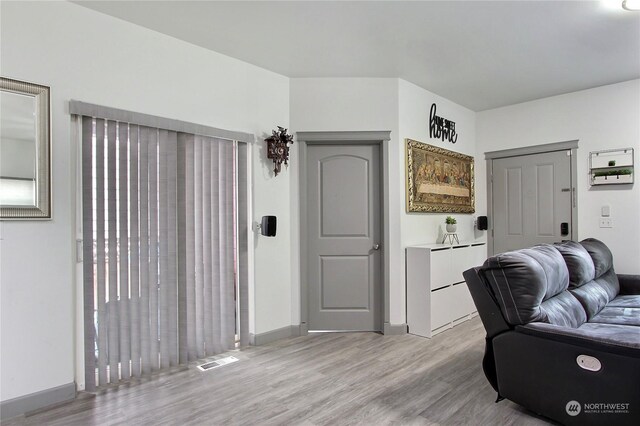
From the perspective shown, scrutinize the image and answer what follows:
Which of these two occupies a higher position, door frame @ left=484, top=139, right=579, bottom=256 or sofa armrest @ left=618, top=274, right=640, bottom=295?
door frame @ left=484, top=139, right=579, bottom=256

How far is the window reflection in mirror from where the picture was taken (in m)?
2.15

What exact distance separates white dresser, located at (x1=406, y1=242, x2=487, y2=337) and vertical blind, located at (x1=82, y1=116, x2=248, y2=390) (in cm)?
174

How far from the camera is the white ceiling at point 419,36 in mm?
2518

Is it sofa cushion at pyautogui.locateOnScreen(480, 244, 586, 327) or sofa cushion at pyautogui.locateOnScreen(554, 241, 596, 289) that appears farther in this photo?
sofa cushion at pyautogui.locateOnScreen(554, 241, 596, 289)

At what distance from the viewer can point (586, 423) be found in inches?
71.0

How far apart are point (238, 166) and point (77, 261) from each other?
1.50 meters

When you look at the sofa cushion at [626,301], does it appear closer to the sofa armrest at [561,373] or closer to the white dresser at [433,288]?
the white dresser at [433,288]

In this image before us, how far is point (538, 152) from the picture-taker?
4.54 m

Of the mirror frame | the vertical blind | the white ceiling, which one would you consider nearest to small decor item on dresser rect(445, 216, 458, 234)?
the white ceiling

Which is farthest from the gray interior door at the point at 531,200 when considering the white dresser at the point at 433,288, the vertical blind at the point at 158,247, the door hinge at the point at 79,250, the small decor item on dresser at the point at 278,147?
the door hinge at the point at 79,250

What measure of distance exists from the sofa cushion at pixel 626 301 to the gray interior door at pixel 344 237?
2085 mm

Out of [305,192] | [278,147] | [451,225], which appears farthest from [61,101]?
[451,225]

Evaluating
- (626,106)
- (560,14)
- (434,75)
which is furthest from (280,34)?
(626,106)

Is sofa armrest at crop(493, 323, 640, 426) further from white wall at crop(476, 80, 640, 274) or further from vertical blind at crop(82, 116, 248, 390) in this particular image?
white wall at crop(476, 80, 640, 274)
